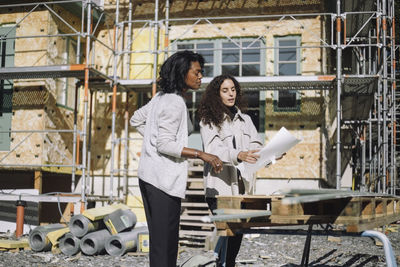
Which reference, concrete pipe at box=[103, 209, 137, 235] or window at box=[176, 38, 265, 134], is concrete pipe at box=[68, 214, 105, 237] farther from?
window at box=[176, 38, 265, 134]

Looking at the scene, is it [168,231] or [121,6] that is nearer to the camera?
[168,231]

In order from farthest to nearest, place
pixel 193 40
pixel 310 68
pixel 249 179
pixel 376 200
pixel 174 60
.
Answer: pixel 193 40, pixel 310 68, pixel 249 179, pixel 174 60, pixel 376 200

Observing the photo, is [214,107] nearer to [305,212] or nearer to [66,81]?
[305,212]

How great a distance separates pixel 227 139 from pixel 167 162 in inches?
36.5

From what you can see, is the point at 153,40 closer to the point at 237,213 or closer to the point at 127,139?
the point at 127,139

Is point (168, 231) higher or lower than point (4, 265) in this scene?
higher

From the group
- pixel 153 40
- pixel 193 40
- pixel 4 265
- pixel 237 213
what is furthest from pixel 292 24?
pixel 237 213

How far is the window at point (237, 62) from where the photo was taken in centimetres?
1228

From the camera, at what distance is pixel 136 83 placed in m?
11.8

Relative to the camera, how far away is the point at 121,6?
1312 cm

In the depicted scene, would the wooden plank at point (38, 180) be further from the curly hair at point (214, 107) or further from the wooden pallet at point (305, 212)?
the wooden pallet at point (305, 212)

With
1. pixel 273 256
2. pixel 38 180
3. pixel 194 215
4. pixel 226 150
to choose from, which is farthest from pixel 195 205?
pixel 226 150

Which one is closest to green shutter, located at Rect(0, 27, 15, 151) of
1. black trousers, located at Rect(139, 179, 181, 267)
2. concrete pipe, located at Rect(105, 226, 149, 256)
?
concrete pipe, located at Rect(105, 226, 149, 256)

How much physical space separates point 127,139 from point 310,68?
15.4 feet
